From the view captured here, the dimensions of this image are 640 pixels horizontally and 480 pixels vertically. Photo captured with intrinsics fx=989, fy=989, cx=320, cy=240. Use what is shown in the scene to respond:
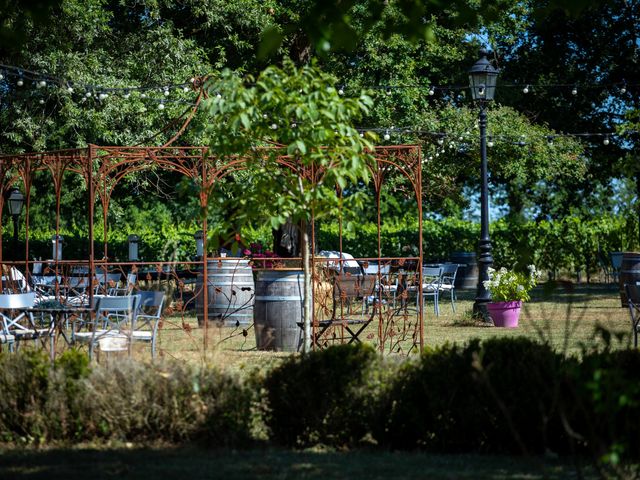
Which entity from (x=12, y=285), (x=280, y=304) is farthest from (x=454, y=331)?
(x=12, y=285)

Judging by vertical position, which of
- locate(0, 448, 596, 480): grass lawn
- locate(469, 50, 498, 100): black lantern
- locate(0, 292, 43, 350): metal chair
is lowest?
locate(0, 448, 596, 480): grass lawn

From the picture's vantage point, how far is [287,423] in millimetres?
6012

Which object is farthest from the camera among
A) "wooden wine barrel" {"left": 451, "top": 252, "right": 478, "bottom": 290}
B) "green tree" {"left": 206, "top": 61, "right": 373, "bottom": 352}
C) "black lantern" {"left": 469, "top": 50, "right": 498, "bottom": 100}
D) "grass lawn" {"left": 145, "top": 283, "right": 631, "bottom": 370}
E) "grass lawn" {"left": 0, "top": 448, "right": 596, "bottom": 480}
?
"wooden wine barrel" {"left": 451, "top": 252, "right": 478, "bottom": 290}

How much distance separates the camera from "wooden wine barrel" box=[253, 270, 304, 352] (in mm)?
10789

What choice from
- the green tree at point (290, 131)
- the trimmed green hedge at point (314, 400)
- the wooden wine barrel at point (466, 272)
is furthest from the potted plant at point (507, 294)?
the wooden wine barrel at point (466, 272)

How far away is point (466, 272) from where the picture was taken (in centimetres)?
2572

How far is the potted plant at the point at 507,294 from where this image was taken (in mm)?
14078

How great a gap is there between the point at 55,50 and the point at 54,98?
104cm


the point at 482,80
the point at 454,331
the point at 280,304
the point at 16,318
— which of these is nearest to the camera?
the point at 16,318

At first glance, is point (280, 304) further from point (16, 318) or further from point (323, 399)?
point (323, 399)

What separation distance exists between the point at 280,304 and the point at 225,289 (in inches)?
137

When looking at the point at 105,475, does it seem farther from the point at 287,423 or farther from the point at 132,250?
the point at 132,250

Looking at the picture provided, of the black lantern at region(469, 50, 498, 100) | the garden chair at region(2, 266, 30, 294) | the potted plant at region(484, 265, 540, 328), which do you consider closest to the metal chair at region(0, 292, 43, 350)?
the garden chair at region(2, 266, 30, 294)

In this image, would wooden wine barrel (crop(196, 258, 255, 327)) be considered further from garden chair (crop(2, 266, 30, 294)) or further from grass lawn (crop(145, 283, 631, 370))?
garden chair (crop(2, 266, 30, 294))
